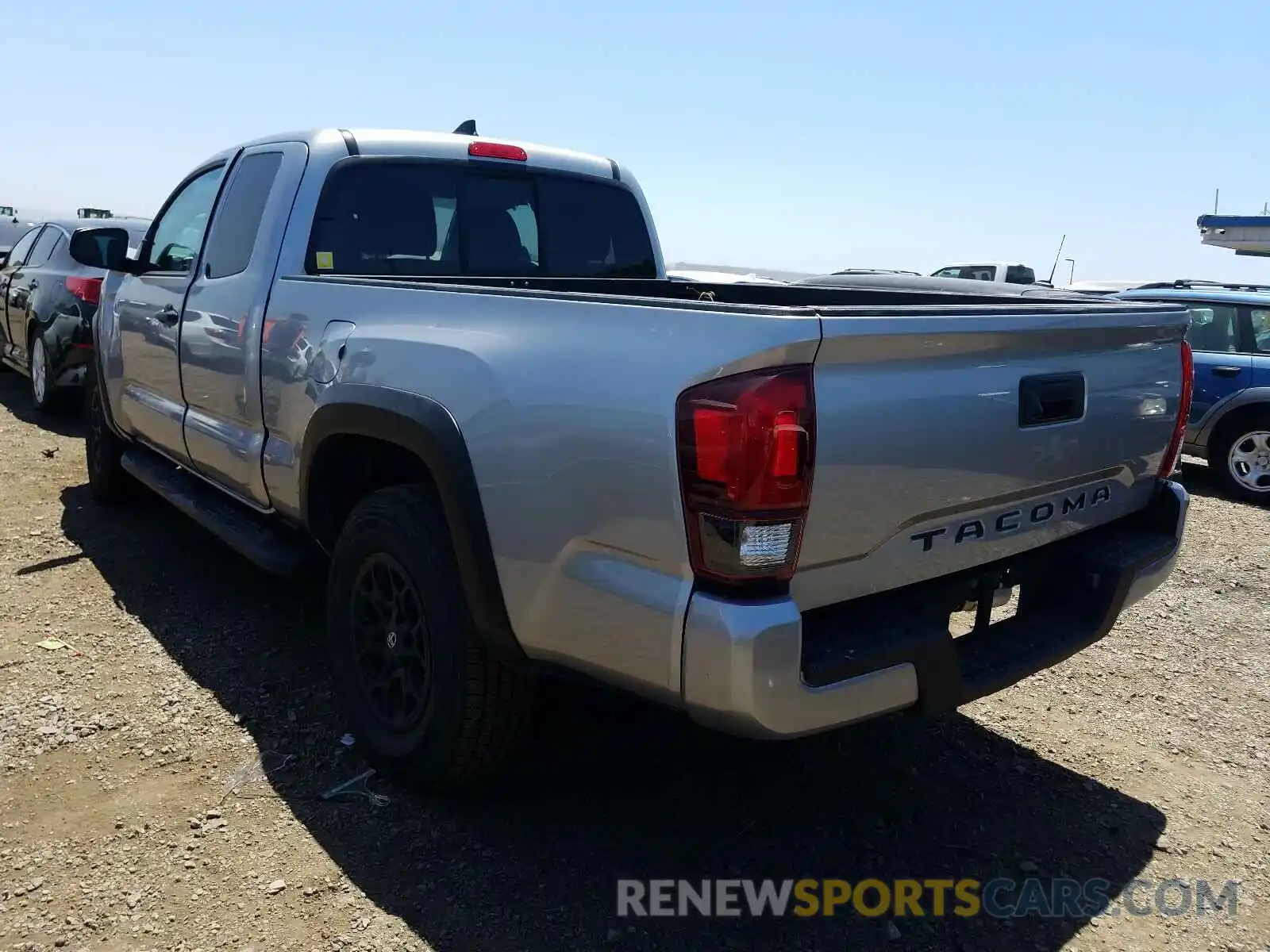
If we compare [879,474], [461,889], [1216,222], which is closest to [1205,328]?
[879,474]

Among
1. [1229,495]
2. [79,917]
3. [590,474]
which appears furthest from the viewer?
[1229,495]

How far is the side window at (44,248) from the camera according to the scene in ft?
27.8

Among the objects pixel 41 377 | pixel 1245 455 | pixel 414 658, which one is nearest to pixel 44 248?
→ pixel 41 377

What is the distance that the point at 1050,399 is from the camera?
2.49 meters

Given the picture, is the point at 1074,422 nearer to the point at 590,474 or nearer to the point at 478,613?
the point at 590,474

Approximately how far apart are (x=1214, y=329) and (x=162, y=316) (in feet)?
26.0

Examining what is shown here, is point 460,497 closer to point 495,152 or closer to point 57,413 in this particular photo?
point 495,152

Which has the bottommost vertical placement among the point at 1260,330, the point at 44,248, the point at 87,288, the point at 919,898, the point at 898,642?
the point at 919,898

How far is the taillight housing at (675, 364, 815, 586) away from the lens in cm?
196

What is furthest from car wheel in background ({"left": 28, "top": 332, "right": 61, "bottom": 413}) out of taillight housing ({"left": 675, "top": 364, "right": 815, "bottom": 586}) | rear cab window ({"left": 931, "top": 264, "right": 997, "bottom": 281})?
rear cab window ({"left": 931, "top": 264, "right": 997, "bottom": 281})

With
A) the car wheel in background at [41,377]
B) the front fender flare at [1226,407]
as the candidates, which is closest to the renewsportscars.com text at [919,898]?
the front fender flare at [1226,407]

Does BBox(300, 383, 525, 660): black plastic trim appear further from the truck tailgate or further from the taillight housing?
the truck tailgate

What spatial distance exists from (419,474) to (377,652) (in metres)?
0.56

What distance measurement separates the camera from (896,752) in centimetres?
334
